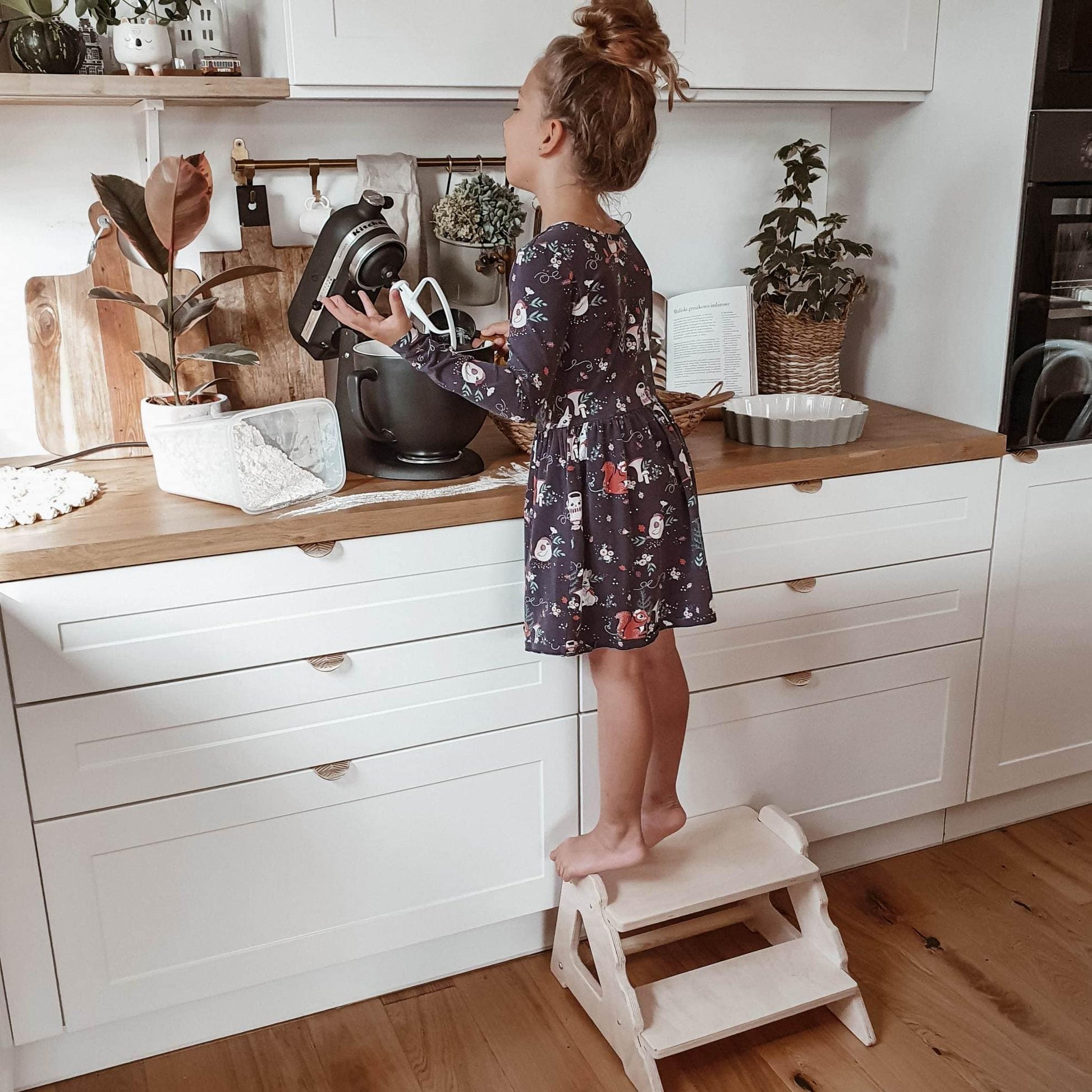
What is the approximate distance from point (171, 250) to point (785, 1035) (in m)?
1.51

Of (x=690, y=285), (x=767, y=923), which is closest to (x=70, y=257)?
(x=690, y=285)

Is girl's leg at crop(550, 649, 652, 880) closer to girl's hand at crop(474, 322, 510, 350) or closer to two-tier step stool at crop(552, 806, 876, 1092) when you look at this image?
two-tier step stool at crop(552, 806, 876, 1092)

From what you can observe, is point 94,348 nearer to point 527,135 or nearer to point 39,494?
point 39,494

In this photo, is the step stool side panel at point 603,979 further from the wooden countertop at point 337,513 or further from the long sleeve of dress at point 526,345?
the long sleeve of dress at point 526,345

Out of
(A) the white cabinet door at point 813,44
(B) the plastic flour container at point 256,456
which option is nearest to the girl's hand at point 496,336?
(B) the plastic flour container at point 256,456

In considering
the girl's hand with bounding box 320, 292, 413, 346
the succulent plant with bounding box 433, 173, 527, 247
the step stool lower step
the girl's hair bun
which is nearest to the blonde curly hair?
the girl's hair bun

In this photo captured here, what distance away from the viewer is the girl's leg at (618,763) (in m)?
1.68

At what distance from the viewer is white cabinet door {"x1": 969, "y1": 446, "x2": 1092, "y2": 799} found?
208 cm

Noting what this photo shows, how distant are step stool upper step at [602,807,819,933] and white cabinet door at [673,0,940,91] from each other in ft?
4.17

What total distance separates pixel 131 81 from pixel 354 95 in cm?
32

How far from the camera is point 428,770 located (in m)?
1.74

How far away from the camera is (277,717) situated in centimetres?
163

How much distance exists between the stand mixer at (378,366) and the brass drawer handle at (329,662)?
0.94 ft

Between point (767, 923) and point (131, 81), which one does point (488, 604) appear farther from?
point (131, 81)
